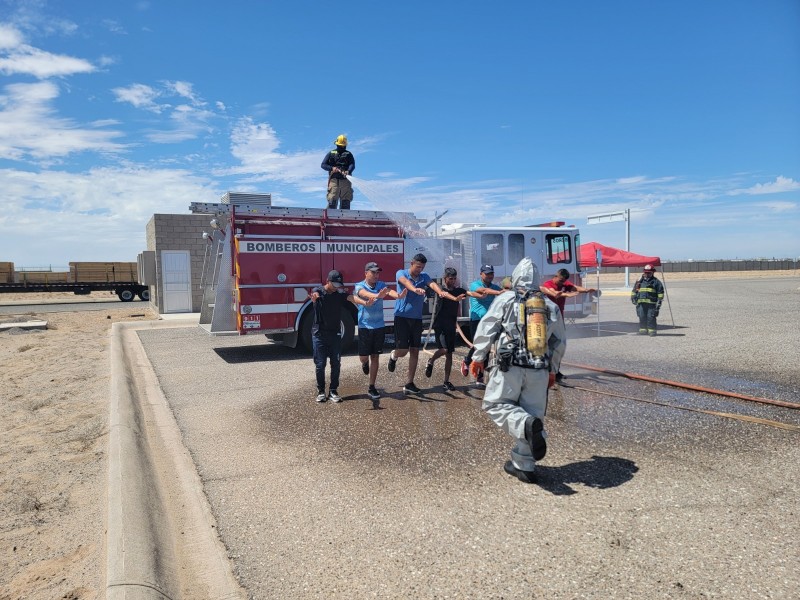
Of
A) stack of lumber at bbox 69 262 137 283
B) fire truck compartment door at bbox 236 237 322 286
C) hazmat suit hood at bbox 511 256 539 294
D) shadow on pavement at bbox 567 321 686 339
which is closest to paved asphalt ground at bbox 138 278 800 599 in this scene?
hazmat suit hood at bbox 511 256 539 294

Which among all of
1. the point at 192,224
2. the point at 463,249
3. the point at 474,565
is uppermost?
the point at 192,224

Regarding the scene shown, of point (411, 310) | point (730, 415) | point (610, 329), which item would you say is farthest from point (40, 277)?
point (730, 415)

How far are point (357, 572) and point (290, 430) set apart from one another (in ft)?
9.58

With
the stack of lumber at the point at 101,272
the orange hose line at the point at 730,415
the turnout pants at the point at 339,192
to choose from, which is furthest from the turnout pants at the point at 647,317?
the stack of lumber at the point at 101,272

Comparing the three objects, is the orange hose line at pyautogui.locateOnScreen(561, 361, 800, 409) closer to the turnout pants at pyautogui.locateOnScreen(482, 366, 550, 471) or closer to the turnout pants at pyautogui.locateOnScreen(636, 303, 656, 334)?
the turnout pants at pyautogui.locateOnScreen(482, 366, 550, 471)

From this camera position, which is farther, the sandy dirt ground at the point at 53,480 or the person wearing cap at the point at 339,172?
the person wearing cap at the point at 339,172

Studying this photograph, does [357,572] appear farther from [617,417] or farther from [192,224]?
[192,224]

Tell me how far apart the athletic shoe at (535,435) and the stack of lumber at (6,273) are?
3607 cm

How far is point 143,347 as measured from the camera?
40.6 feet

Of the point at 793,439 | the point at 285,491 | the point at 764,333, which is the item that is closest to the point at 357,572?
the point at 285,491

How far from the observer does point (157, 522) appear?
3641mm

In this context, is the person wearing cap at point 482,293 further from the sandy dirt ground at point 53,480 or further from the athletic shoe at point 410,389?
the sandy dirt ground at point 53,480

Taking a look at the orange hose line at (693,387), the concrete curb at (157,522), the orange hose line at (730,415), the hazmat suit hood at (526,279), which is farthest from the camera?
the orange hose line at (693,387)

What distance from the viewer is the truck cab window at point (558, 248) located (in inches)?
473
